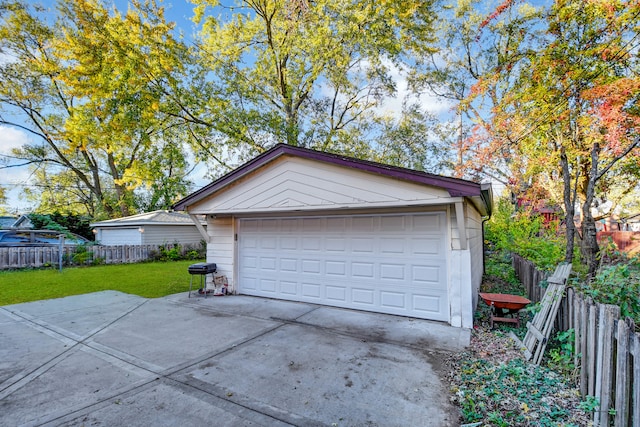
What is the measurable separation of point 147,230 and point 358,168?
15664mm

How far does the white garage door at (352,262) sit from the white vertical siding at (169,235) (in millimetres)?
11945

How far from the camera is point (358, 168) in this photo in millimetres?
5242

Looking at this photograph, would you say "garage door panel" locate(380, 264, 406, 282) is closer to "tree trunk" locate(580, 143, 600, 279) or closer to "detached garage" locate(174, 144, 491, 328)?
"detached garage" locate(174, 144, 491, 328)

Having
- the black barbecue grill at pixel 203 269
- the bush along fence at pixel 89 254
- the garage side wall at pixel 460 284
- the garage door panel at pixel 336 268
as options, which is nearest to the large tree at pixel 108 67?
the bush along fence at pixel 89 254

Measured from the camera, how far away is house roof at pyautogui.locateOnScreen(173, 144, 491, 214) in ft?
14.8

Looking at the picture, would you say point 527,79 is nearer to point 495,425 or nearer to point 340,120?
Answer: point 495,425

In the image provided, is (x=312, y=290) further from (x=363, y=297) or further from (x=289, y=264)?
(x=363, y=297)

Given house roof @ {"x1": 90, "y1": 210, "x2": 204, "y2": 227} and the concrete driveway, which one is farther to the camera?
house roof @ {"x1": 90, "y1": 210, "x2": 204, "y2": 227}

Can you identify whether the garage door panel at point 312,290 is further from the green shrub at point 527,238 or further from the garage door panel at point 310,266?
the green shrub at point 527,238

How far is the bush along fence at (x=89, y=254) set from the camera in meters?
11.8

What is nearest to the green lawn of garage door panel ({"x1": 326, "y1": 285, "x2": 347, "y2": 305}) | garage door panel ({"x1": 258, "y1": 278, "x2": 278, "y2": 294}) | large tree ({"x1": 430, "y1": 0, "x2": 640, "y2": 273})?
garage door panel ({"x1": 258, "y1": 278, "x2": 278, "y2": 294})

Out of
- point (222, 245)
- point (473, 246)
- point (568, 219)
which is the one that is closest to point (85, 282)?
point (222, 245)

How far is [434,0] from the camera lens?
1270 cm

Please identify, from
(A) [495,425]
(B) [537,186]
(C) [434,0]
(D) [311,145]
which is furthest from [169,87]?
(B) [537,186]
